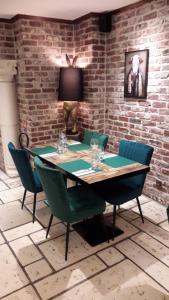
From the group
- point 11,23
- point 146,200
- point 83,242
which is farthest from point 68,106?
point 83,242

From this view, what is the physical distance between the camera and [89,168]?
2287mm

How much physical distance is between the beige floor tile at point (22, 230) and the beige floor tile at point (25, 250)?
0.25ft

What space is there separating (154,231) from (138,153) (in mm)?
820

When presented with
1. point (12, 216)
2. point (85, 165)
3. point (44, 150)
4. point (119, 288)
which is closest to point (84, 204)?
point (85, 165)

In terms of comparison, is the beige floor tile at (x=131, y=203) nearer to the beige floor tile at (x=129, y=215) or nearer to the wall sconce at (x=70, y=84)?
the beige floor tile at (x=129, y=215)

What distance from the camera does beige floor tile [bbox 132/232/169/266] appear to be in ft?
7.27

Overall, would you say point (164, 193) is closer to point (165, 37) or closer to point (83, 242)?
point (83, 242)

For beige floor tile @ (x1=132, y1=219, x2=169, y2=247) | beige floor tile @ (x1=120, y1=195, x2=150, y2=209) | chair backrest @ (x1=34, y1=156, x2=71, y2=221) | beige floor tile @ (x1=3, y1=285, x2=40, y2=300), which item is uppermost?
chair backrest @ (x1=34, y1=156, x2=71, y2=221)

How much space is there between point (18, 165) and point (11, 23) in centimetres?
223

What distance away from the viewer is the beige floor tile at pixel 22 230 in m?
2.54

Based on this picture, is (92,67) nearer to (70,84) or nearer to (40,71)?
(70,84)

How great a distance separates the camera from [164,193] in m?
3.05

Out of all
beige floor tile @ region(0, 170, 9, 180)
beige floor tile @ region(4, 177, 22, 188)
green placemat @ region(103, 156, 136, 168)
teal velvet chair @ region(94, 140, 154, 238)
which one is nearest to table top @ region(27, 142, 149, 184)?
green placemat @ region(103, 156, 136, 168)

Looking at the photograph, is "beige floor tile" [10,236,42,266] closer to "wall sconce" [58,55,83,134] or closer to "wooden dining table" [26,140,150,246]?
"wooden dining table" [26,140,150,246]
